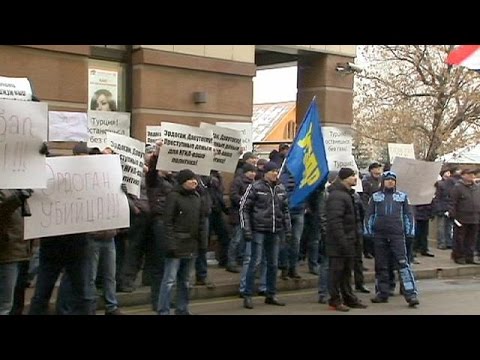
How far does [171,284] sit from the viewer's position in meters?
7.91

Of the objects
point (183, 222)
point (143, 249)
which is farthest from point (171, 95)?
point (183, 222)

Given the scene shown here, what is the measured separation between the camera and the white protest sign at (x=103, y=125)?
32.4ft

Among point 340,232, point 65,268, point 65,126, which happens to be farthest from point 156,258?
point 340,232

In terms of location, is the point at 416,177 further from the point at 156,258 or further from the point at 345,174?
the point at 156,258

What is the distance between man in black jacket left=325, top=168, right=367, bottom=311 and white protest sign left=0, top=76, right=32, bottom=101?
14.5 feet

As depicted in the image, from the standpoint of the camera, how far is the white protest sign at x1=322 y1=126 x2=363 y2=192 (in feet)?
36.8

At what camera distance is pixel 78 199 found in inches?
258

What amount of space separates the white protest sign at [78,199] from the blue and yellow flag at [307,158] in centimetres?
336

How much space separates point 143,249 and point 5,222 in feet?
10.4

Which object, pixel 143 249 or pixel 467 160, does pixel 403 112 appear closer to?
pixel 467 160

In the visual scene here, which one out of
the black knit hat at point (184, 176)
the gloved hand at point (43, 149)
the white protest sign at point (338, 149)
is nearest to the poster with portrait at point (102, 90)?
the white protest sign at point (338, 149)

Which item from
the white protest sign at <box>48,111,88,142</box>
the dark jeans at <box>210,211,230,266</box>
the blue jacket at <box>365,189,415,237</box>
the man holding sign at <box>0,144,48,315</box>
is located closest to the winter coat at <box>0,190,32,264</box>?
the man holding sign at <box>0,144,48,315</box>

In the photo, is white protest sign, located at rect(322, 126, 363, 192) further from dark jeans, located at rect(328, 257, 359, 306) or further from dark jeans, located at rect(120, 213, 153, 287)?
dark jeans, located at rect(120, 213, 153, 287)

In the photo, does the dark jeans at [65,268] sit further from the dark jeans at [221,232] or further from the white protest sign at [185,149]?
the dark jeans at [221,232]
